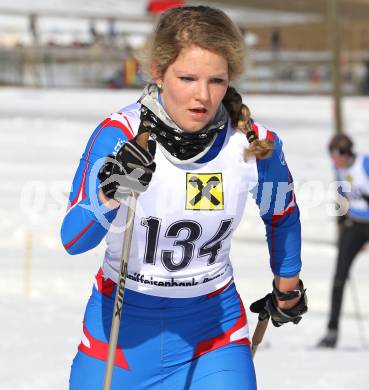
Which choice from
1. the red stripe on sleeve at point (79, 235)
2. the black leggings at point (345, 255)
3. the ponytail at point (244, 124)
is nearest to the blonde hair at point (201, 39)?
the ponytail at point (244, 124)

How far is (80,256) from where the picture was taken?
13.4 metres

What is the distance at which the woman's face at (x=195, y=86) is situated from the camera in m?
2.96

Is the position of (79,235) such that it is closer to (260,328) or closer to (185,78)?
(185,78)

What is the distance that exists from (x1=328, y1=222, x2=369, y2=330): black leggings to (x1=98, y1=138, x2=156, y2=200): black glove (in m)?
6.50

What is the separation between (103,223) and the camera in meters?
2.94

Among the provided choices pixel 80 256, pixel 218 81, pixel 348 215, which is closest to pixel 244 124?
pixel 218 81

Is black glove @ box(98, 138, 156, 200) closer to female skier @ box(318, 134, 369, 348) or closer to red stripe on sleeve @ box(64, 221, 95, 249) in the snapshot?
red stripe on sleeve @ box(64, 221, 95, 249)

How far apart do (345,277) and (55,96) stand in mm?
18816

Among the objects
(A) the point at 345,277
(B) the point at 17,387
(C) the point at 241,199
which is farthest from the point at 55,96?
(C) the point at 241,199

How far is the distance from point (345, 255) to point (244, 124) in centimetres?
633

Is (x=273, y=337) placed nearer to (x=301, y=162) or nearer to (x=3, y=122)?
(x=301, y=162)

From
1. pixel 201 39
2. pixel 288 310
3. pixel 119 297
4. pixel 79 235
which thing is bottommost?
pixel 288 310

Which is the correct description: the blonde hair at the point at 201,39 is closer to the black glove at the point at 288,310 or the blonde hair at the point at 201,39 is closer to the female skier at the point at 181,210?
the female skier at the point at 181,210

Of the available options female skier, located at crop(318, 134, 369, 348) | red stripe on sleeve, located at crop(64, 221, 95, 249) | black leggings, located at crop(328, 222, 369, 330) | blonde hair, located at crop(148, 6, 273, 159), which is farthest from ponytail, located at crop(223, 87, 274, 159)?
black leggings, located at crop(328, 222, 369, 330)
